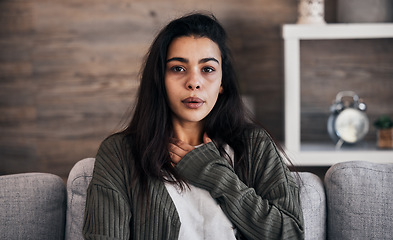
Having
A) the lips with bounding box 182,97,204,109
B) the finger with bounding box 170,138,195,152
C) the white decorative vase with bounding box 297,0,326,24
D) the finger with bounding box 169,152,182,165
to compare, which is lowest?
the finger with bounding box 169,152,182,165

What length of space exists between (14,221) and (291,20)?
1.67 meters

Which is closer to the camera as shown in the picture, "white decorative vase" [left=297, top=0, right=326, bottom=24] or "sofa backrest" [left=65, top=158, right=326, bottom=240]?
"sofa backrest" [left=65, top=158, right=326, bottom=240]

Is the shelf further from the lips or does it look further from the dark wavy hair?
the lips

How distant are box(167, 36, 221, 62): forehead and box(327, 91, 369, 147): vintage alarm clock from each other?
1.07 meters

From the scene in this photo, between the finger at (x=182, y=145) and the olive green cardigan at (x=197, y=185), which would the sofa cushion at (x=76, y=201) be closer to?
the olive green cardigan at (x=197, y=185)

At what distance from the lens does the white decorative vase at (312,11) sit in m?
2.32

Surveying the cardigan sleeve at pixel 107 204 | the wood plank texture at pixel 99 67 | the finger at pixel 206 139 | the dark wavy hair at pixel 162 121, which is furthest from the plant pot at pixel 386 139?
the cardigan sleeve at pixel 107 204

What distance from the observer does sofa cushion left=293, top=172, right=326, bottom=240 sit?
1519 mm

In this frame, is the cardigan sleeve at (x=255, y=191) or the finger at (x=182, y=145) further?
the finger at (x=182, y=145)

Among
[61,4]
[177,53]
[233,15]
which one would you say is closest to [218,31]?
[177,53]

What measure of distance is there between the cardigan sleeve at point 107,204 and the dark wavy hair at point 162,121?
63 millimetres

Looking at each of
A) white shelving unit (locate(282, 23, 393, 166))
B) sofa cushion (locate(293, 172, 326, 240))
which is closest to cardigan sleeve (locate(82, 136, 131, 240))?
sofa cushion (locate(293, 172, 326, 240))

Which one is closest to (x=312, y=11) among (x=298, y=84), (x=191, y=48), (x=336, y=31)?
(x=336, y=31)

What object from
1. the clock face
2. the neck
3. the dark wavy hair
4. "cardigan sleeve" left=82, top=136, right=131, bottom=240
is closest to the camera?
"cardigan sleeve" left=82, top=136, right=131, bottom=240
